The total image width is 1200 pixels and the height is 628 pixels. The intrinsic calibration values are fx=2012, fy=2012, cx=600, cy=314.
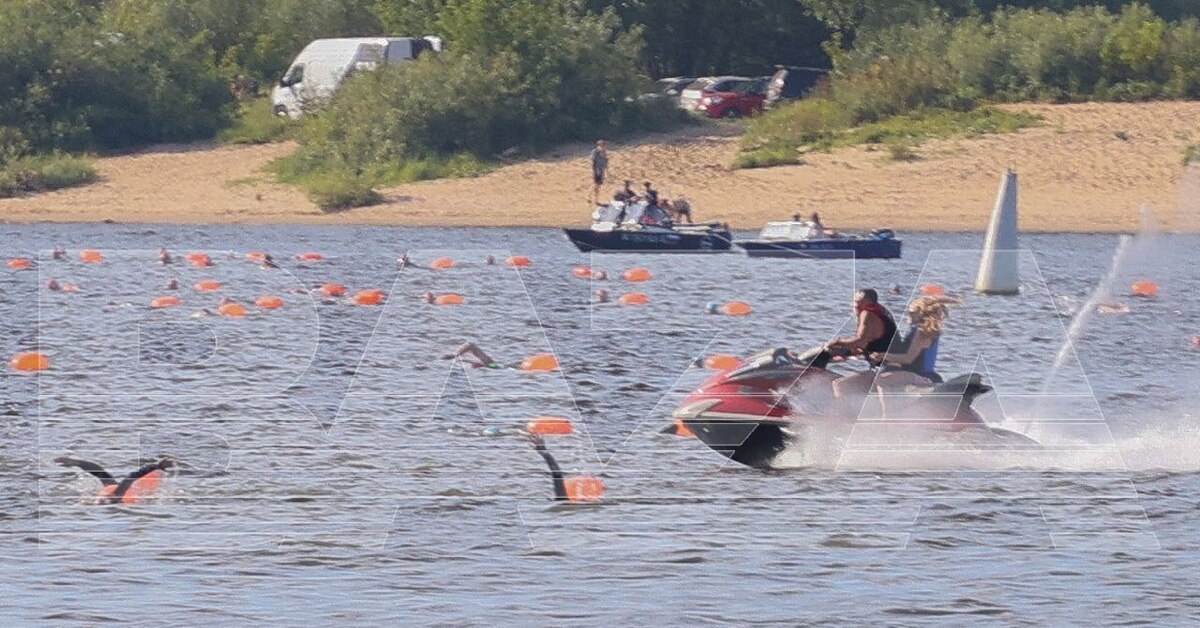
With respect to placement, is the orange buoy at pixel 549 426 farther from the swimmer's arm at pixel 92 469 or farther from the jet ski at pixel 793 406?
the swimmer's arm at pixel 92 469

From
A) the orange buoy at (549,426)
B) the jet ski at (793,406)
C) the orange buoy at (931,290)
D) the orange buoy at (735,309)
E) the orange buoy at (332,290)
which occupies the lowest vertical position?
the orange buoy at (332,290)

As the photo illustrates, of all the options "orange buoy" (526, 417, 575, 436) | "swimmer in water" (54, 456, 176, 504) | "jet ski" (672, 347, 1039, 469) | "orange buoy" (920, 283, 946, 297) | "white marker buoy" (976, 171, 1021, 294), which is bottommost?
"orange buoy" (920, 283, 946, 297)

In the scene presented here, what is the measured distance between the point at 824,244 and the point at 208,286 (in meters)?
9.37

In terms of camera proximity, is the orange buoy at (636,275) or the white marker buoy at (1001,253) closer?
the white marker buoy at (1001,253)

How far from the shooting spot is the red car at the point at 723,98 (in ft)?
151

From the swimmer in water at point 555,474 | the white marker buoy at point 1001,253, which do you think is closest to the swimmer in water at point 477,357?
the swimmer in water at point 555,474

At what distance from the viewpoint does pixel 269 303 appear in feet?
88.0

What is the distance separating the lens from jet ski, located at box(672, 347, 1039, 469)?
43.8 feet

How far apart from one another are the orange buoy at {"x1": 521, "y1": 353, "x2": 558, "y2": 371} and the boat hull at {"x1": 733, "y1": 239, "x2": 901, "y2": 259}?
35.3ft

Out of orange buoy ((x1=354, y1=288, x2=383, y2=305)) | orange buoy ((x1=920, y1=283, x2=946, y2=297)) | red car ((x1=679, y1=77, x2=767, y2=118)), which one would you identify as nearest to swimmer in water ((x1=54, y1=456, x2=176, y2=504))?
orange buoy ((x1=354, y1=288, x2=383, y2=305))

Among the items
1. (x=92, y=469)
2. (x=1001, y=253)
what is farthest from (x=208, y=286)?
(x=92, y=469)

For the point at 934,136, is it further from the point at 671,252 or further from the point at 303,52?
the point at 303,52

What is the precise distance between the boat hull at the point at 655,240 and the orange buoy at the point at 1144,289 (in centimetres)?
642

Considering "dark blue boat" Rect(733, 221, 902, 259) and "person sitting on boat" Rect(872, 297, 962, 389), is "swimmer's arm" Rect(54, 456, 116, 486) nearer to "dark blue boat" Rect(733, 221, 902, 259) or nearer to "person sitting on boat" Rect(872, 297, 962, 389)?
"person sitting on boat" Rect(872, 297, 962, 389)
